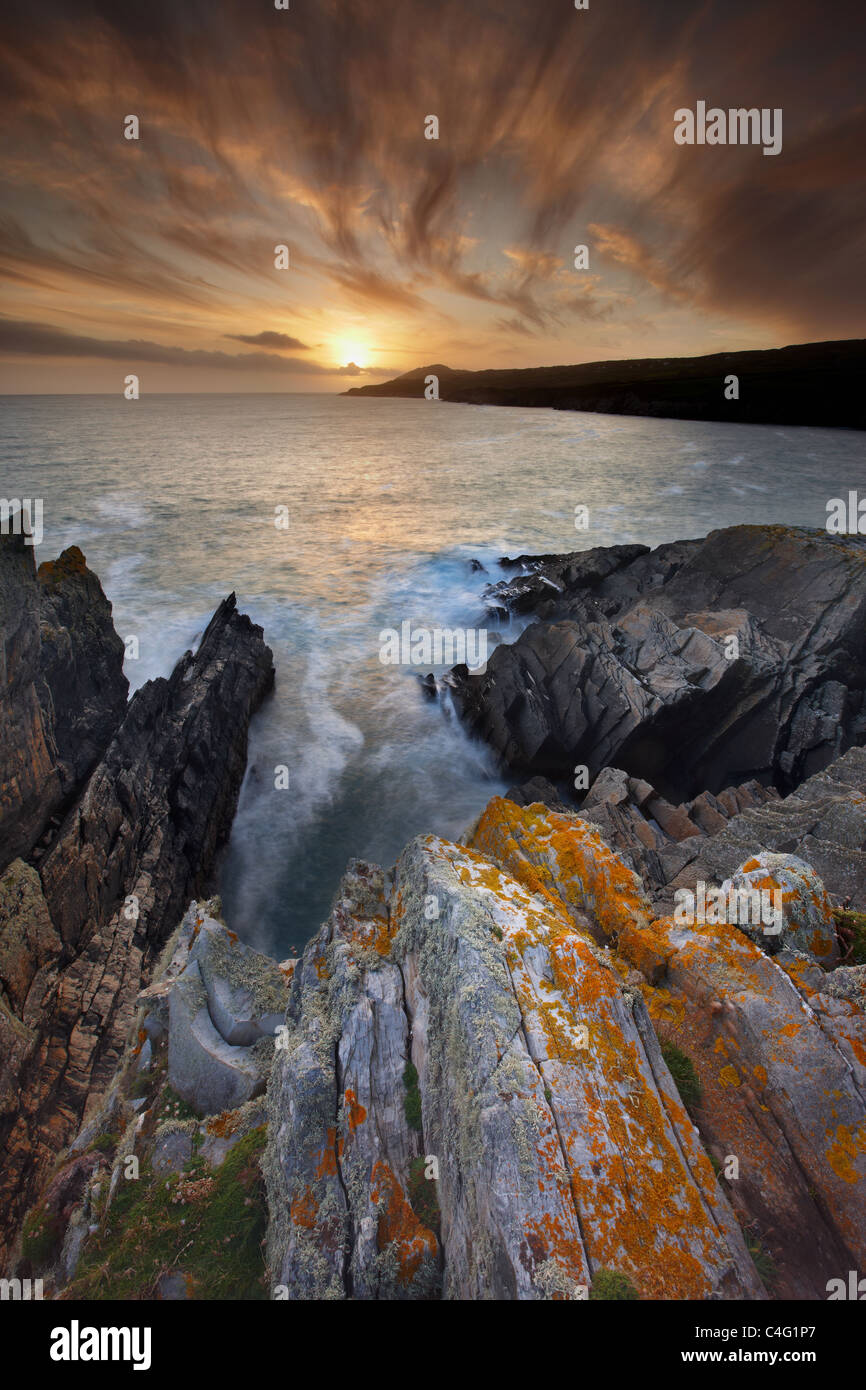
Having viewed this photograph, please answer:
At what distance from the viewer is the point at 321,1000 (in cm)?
717

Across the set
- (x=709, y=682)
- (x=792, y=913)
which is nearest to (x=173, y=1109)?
(x=792, y=913)

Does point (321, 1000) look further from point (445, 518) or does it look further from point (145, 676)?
point (445, 518)

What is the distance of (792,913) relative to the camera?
316 inches

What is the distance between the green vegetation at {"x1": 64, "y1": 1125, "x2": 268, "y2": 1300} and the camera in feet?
17.2

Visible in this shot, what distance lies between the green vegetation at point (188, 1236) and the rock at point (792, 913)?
282 inches

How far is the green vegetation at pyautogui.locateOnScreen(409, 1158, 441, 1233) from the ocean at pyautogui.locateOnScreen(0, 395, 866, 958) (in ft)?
37.7

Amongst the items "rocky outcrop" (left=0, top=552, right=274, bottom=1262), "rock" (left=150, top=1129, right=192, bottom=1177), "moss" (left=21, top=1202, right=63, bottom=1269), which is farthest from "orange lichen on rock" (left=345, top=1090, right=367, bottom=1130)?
"rocky outcrop" (left=0, top=552, right=274, bottom=1262)

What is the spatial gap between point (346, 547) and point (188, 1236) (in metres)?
48.8

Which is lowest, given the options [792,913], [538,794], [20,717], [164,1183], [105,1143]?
[105,1143]

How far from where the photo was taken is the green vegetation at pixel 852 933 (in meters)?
7.98

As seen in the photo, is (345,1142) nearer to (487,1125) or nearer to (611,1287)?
(487,1125)

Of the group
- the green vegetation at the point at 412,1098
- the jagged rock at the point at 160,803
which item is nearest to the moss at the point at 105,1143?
the green vegetation at the point at 412,1098
